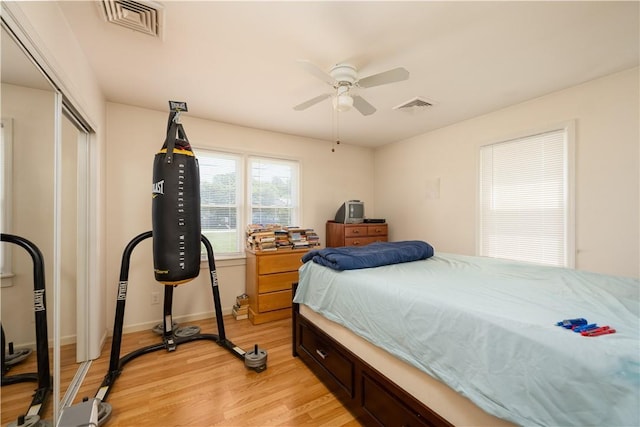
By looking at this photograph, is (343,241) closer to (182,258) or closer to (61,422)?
(182,258)

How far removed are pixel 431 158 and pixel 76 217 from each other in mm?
4017

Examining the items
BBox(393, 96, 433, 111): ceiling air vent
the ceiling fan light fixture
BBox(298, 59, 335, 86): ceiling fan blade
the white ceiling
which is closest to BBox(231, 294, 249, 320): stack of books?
the white ceiling

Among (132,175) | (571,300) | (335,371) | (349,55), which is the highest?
(349,55)

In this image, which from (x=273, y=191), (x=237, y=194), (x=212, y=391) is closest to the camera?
(x=212, y=391)

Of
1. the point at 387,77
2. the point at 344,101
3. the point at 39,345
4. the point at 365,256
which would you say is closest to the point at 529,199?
the point at 365,256

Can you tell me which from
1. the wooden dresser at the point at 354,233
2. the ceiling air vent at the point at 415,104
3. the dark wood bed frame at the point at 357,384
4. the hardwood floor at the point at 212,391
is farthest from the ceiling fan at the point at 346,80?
the hardwood floor at the point at 212,391

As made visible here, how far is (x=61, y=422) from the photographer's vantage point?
1.33m

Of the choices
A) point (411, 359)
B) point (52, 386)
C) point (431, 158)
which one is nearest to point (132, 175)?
point (52, 386)

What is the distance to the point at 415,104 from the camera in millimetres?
2812

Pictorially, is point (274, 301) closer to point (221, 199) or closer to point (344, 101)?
point (221, 199)

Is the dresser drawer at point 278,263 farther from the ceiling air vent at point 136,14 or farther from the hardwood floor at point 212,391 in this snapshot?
the ceiling air vent at point 136,14

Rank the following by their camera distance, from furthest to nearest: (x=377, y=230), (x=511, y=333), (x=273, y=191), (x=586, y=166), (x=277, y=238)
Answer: (x=377, y=230) → (x=273, y=191) → (x=277, y=238) → (x=586, y=166) → (x=511, y=333)

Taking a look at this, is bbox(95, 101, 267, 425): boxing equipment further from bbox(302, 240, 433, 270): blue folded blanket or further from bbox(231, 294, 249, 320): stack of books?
bbox(231, 294, 249, 320): stack of books

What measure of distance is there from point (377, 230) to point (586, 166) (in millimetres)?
2421
